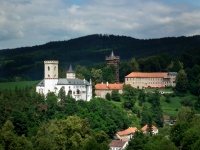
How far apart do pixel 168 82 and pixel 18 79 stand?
37.6 metres

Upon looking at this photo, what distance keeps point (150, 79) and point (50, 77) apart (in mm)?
32859

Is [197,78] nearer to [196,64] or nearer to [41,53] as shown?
[196,64]

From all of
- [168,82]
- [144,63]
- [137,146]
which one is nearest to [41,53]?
[144,63]

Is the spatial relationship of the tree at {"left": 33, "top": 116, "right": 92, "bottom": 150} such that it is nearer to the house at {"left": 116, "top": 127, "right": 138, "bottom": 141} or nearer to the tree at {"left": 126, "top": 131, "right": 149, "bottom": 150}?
the tree at {"left": 126, "top": 131, "right": 149, "bottom": 150}

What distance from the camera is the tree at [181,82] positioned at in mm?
121500

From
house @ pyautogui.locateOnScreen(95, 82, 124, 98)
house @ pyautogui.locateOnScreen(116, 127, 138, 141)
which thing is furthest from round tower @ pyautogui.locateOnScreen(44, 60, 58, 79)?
house @ pyautogui.locateOnScreen(116, 127, 138, 141)

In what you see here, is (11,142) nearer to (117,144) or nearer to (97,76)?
(117,144)

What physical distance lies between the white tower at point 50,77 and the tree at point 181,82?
103 feet

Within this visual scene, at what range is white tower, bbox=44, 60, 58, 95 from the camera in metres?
98.4

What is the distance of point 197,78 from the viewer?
4980 inches

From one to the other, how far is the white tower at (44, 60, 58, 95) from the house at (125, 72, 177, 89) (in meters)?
28.7

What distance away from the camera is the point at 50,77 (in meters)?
98.9

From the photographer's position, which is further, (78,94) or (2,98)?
(78,94)

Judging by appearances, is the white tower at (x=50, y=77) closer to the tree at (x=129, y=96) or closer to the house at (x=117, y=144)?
the tree at (x=129, y=96)
